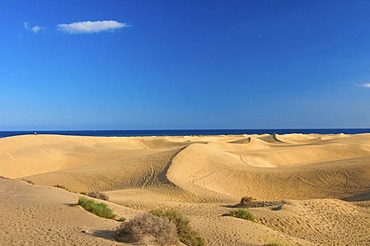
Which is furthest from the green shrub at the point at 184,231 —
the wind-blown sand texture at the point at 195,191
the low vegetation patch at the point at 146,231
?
the wind-blown sand texture at the point at 195,191

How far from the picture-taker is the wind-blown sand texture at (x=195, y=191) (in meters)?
11.2

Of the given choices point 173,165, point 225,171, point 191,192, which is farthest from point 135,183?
point 225,171

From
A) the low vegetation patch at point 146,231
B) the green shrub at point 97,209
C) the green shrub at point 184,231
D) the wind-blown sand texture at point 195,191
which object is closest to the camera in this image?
the low vegetation patch at point 146,231

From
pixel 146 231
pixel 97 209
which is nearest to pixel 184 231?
pixel 146 231

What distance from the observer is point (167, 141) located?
220ft

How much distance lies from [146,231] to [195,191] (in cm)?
1507

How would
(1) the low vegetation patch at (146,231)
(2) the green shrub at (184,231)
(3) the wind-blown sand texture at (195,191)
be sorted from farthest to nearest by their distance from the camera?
(3) the wind-blown sand texture at (195,191) < (2) the green shrub at (184,231) < (1) the low vegetation patch at (146,231)

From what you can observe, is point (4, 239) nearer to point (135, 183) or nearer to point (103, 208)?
point (103, 208)

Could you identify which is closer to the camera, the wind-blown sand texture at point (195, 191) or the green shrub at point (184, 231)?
the green shrub at point (184, 231)

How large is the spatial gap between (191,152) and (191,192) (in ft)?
33.6

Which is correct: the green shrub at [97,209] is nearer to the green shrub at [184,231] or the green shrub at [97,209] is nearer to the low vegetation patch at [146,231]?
the green shrub at [184,231]

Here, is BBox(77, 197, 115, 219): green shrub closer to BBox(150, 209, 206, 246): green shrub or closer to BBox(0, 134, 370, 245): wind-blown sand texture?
BBox(0, 134, 370, 245): wind-blown sand texture

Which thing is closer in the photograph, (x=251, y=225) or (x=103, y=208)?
(x=103, y=208)

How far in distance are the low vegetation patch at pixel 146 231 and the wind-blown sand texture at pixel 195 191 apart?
393 millimetres
